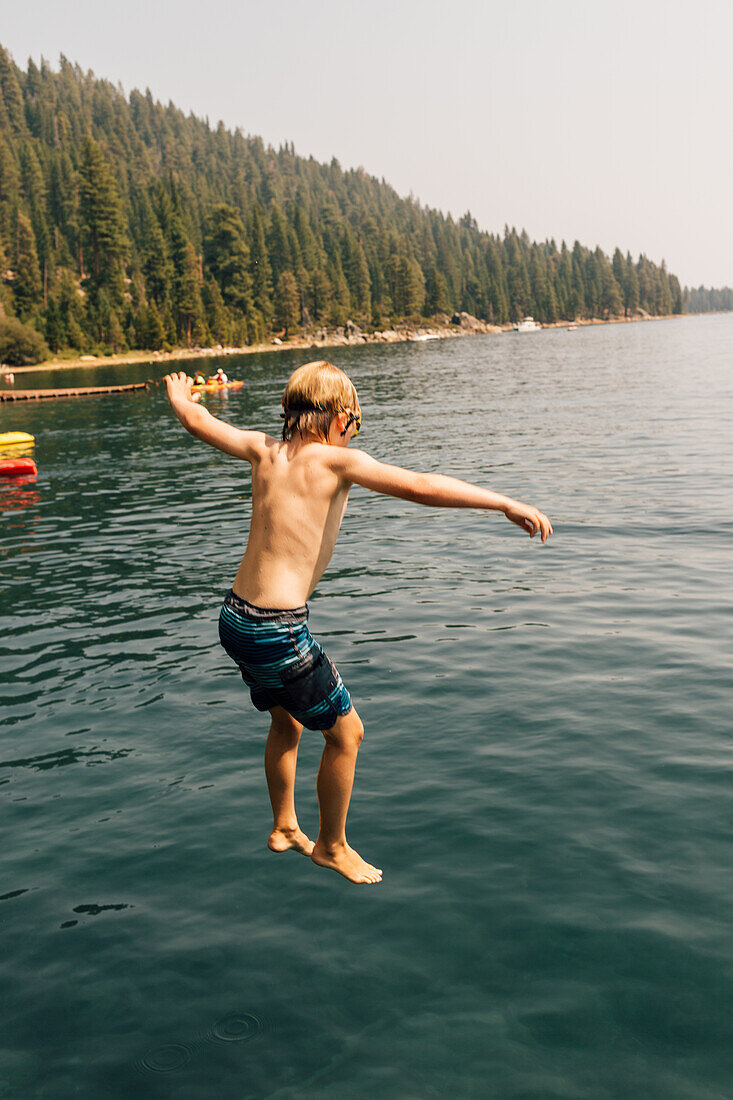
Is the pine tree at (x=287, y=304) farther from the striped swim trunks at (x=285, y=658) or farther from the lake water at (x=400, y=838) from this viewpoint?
the striped swim trunks at (x=285, y=658)

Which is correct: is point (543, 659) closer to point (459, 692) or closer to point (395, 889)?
point (459, 692)

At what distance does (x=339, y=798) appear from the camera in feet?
16.8

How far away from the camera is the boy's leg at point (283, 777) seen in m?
5.24

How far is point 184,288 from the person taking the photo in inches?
5123

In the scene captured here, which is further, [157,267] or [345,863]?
[157,267]

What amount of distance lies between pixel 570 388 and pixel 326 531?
46774 millimetres

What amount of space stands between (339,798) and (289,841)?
0.78 meters

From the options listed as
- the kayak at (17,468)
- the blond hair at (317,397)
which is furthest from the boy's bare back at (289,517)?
the kayak at (17,468)

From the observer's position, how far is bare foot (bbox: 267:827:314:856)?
222 inches

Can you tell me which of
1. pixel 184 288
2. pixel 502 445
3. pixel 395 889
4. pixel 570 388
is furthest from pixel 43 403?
pixel 184 288

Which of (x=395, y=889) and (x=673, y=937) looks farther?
(x=395, y=889)

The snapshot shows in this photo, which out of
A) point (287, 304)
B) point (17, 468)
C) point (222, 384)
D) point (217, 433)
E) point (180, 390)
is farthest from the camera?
point (287, 304)

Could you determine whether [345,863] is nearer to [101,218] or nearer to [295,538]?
[295,538]

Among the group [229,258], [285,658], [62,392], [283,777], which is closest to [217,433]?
[285,658]
